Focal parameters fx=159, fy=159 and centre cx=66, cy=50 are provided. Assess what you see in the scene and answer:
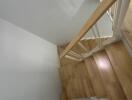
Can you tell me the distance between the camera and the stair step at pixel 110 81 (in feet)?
4.33

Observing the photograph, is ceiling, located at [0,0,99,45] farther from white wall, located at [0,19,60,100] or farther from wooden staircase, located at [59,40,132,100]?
wooden staircase, located at [59,40,132,100]

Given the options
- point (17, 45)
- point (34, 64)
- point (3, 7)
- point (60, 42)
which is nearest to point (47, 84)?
point (34, 64)

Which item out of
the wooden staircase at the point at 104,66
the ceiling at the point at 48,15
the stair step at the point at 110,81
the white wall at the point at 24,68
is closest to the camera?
the wooden staircase at the point at 104,66

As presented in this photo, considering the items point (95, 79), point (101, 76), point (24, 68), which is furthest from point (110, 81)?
point (24, 68)

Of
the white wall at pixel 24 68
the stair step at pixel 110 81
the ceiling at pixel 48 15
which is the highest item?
the ceiling at pixel 48 15

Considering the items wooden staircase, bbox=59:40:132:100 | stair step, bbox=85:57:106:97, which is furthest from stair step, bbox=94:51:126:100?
stair step, bbox=85:57:106:97

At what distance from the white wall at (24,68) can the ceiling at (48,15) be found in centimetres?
12

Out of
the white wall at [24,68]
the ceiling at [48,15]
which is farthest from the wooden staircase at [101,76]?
the ceiling at [48,15]

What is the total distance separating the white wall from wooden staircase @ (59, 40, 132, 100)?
22cm

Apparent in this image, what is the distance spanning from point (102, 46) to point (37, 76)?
90 cm

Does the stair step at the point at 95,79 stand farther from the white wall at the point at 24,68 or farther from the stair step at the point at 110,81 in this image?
the white wall at the point at 24,68

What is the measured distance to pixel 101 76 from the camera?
1.56 m

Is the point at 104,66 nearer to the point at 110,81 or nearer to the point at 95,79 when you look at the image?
the point at 110,81

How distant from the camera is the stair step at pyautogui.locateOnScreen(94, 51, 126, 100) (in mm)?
1319
